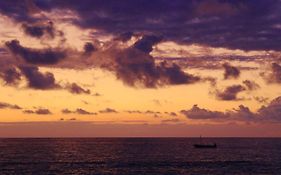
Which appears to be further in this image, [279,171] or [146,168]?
[146,168]

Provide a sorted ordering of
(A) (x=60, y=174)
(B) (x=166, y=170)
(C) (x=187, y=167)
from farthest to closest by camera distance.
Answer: (C) (x=187, y=167) → (B) (x=166, y=170) → (A) (x=60, y=174)

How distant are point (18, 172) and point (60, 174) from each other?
11.6m

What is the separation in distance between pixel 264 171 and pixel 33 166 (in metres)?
64.5

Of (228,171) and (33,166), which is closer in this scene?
(228,171)

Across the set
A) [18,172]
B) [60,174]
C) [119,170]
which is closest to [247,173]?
[119,170]

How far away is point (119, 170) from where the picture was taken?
5197 inches

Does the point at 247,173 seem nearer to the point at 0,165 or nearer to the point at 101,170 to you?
the point at 101,170

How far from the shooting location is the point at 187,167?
139875 millimetres

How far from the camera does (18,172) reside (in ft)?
408

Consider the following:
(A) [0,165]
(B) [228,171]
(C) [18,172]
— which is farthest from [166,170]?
(A) [0,165]

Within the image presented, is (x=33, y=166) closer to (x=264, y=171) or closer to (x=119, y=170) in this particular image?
(x=119, y=170)

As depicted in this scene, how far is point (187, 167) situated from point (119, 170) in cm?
2061

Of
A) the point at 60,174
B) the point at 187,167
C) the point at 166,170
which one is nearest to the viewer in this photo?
the point at 60,174

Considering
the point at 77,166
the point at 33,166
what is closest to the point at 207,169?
the point at 77,166
